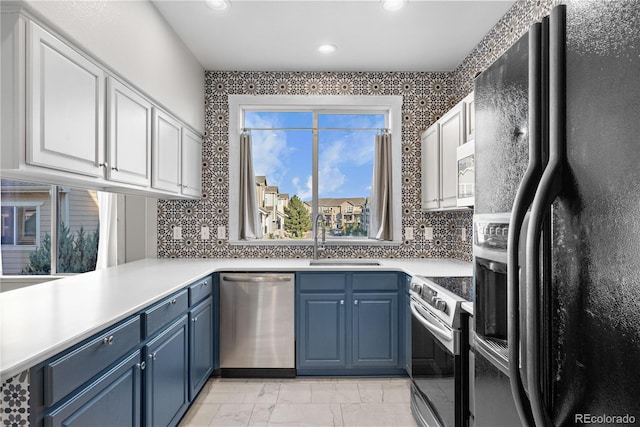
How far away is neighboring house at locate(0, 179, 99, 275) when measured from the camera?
10.1 feet

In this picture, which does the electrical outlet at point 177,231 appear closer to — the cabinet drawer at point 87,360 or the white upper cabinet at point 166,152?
A: the white upper cabinet at point 166,152

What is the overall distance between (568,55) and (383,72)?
3.14m

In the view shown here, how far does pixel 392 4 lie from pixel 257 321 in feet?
8.04

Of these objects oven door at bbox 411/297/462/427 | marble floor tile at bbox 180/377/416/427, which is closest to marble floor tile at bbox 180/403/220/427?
marble floor tile at bbox 180/377/416/427

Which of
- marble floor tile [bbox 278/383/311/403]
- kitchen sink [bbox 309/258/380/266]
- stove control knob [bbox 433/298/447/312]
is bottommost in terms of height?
marble floor tile [bbox 278/383/311/403]

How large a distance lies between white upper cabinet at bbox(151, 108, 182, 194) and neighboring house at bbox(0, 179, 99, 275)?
99cm

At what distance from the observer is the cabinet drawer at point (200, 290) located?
2526mm

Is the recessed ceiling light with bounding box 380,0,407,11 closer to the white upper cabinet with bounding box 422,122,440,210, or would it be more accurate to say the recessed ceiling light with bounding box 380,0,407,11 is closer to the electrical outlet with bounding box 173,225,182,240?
the white upper cabinet with bounding box 422,122,440,210

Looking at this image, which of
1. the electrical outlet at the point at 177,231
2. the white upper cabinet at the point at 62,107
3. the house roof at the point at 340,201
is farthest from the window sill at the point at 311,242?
the white upper cabinet at the point at 62,107

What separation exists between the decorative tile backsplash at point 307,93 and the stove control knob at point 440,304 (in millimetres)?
1706

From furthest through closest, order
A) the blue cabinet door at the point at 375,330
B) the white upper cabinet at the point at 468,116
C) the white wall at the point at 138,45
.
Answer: the blue cabinet door at the point at 375,330 → the white upper cabinet at the point at 468,116 → the white wall at the point at 138,45

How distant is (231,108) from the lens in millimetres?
3688

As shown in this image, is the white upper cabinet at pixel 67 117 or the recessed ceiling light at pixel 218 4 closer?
the white upper cabinet at pixel 67 117

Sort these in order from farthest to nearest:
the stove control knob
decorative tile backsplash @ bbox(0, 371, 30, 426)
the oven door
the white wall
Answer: the stove control knob < the oven door < the white wall < decorative tile backsplash @ bbox(0, 371, 30, 426)
